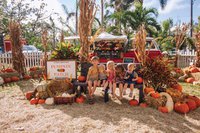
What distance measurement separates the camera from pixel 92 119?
12.8 feet

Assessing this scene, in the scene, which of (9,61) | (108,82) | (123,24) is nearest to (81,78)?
(108,82)

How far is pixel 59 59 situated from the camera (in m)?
5.62

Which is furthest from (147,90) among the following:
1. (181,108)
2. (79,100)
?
(79,100)

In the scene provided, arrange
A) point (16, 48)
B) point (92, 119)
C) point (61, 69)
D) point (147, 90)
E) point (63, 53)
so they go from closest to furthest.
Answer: point (92, 119), point (147, 90), point (61, 69), point (63, 53), point (16, 48)

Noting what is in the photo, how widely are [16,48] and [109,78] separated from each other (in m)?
5.28

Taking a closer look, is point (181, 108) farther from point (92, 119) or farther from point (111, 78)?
point (92, 119)

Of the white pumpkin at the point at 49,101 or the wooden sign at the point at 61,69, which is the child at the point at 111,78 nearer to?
the wooden sign at the point at 61,69

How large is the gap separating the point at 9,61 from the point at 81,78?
23.9 feet

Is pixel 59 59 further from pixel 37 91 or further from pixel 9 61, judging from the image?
pixel 9 61

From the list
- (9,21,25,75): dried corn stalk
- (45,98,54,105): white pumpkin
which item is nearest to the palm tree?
(9,21,25,75): dried corn stalk

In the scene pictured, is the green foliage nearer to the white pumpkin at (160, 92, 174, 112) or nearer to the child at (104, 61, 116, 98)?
the child at (104, 61, 116, 98)

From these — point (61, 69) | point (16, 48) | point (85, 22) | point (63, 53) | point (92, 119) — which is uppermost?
point (85, 22)

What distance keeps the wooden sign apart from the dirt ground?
0.92m

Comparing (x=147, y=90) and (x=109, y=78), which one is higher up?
(x=109, y=78)
